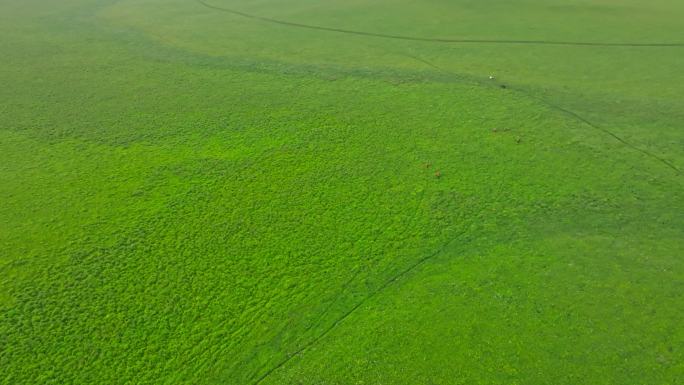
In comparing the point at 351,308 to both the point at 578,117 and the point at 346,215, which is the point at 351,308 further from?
the point at 578,117

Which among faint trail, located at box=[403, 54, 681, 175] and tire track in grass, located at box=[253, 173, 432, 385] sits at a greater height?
faint trail, located at box=[403, 54, 681, 175]

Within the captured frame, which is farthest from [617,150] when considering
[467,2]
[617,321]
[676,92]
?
[467,2]

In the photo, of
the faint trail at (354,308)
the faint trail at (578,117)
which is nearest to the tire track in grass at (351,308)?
the faint trail at (354,308)

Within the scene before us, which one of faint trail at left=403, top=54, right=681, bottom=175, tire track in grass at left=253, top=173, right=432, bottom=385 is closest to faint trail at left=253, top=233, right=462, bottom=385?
tire track in grass at left=253, top=173, right=432, bottom=385

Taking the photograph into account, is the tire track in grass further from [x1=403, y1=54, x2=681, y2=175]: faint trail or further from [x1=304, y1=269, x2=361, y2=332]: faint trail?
[x1=403, y1=54, x2=681, y2=175]: faint trail

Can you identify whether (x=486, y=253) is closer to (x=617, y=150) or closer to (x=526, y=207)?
(x=526, y=207)

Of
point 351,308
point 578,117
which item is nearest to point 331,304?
point 351,308

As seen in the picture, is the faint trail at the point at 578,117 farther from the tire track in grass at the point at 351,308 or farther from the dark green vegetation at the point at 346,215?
the tire track in grass at the point at 351,308

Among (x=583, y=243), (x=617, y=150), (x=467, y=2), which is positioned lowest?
(x=583, y=243)
